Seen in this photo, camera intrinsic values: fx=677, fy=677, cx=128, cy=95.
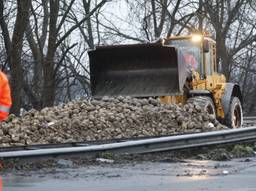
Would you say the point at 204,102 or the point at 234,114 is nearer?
the point at 204,102

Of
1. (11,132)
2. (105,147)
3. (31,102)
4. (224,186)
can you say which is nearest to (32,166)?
(105,147)

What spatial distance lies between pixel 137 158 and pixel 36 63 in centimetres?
2071

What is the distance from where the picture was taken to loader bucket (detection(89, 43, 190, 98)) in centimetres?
1770

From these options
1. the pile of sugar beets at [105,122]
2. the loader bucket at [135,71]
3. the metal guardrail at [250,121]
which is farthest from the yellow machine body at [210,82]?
the metal guardrail at [250,121]

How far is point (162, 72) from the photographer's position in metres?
A: 17.9

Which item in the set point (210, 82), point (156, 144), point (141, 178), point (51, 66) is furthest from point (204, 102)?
point (51, 66)

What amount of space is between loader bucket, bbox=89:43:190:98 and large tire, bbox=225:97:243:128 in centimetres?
319

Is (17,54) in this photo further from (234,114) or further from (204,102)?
(204,102)

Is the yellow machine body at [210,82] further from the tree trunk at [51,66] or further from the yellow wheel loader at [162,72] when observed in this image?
the tree trunk at [51,66]

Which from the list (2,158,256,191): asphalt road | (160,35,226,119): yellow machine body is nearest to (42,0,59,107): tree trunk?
(160,35,226,119): yellow machine body

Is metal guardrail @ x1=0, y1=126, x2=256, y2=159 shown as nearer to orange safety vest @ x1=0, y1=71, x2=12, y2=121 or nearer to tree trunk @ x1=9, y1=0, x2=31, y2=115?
orange safety vest @ x1=0, y1=71, x2=12, y2=121

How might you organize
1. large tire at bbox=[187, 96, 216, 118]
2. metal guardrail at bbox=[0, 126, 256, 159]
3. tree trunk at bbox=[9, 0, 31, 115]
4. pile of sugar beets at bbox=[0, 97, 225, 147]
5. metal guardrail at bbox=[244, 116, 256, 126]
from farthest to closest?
tree trunk at bbox=[9, 0, 31, 115] → metal guardrail at bbox=[244, 116, 256, 126] → large tire at bbox=[187, 96, 216, 118] → pile of sugar beets at bbox=[0, 97, 225, 147] → metal guardrail at bbox=[0, 126, 256, 159]

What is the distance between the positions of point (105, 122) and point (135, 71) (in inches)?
128

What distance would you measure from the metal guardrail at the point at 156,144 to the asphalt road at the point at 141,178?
1.00 feet
